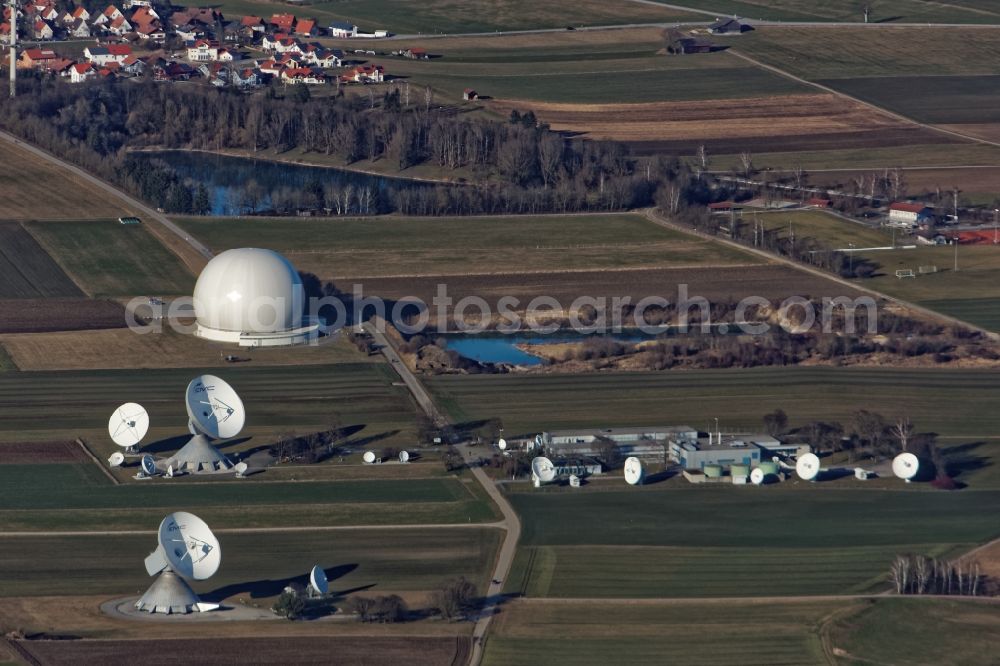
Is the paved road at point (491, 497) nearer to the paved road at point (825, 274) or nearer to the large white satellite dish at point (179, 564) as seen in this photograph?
the large white satellite dish at point (179, 564)

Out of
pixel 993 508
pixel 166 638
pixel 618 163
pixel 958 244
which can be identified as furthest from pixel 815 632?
pixel 618 163

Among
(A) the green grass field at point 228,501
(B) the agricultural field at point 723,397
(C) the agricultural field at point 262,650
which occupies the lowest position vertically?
(C) the agricultural field at point 262,650

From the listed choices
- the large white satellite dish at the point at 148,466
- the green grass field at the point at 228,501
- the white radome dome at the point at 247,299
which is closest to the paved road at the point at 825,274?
the white radome dome at the point at 247,299

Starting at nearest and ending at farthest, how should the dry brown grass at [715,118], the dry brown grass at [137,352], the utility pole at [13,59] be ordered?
the dry brown grass at [137,352], the dry brown grass at [715,118], the utility pole at [13,59]

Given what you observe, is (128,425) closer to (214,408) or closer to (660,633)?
(214,408)

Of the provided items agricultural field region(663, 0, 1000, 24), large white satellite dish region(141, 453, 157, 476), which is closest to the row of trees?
large white satellite dish region(141, 453, 157, 476)

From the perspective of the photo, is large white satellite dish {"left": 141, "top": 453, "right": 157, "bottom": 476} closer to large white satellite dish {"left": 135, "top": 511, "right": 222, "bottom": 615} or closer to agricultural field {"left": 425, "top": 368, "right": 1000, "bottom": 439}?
large white satellite dish {"left": 135, "top": 511, "right": 222, "bottom": 615}

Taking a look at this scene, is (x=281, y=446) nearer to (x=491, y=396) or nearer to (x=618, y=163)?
(x=491, y=396)

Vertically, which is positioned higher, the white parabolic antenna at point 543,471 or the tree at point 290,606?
the white parabolic antenna at point 543,471
